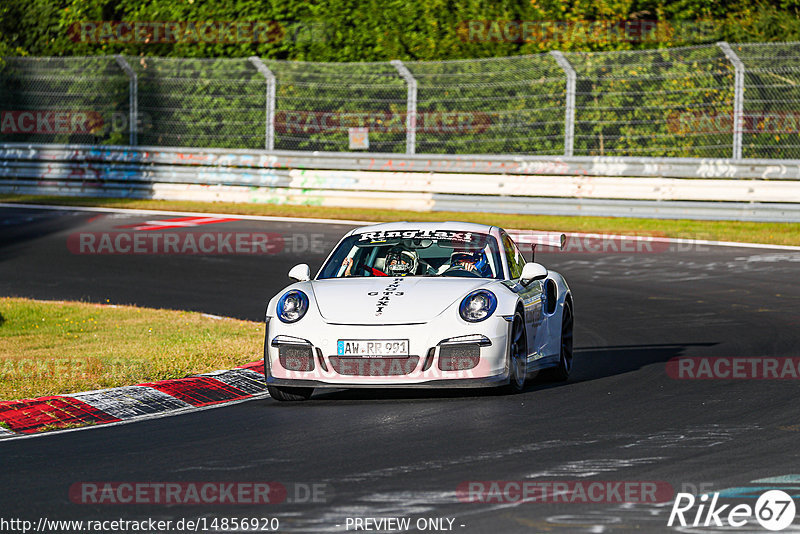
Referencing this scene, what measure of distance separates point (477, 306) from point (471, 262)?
3.42 feet

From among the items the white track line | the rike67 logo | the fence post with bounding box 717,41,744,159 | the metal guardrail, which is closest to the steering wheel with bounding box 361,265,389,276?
the rike67 logo

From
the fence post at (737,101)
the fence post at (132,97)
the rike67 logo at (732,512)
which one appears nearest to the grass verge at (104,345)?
the rike67 logo at (732,512)

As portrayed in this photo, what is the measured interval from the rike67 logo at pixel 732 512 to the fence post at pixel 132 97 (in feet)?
70.5

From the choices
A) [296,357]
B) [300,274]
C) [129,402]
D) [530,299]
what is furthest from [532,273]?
[129,402]

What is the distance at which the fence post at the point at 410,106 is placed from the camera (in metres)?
23.9

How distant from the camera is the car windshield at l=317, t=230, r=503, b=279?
10031 mm

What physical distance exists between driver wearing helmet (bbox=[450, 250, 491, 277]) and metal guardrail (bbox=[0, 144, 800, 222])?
11885 mm

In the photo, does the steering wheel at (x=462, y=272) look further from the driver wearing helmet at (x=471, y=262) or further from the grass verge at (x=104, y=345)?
the grass verge at (x=104, y=345)

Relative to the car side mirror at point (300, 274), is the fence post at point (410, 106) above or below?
above

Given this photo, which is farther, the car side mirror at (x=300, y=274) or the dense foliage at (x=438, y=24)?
the dense foliage at (x=438, y=24)

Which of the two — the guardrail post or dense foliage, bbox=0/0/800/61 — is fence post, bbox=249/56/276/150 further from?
the guardrail post

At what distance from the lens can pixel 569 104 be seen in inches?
893

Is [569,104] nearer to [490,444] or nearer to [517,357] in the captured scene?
[517,357]

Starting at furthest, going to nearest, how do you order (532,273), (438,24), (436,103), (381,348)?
1. (438,24)
2. (436,103)
3. (532,273)
4. (381,348)
